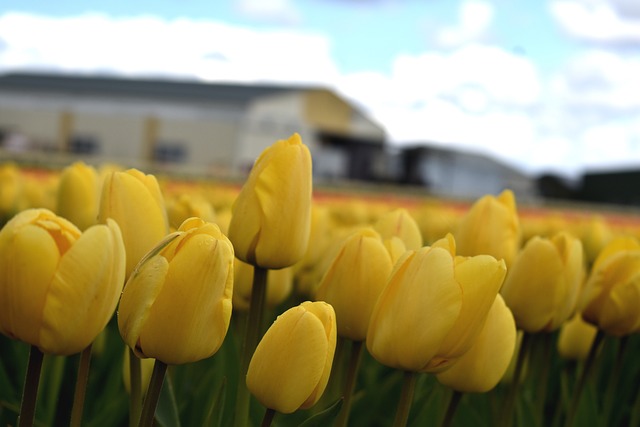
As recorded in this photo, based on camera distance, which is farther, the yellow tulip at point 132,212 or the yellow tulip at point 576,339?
the yellow tulip at point 576,339

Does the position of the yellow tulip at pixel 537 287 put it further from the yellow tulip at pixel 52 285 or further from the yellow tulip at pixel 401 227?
the yellow tulip at pixel 52 285

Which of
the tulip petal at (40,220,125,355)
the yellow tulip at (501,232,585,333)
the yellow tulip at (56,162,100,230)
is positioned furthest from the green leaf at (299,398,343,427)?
the yellow tulip at (56,162,100,230)

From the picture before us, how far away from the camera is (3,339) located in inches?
71.2

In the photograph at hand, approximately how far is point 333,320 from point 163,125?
34.6m

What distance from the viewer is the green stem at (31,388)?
0.83 meters

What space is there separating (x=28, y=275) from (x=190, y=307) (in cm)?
15

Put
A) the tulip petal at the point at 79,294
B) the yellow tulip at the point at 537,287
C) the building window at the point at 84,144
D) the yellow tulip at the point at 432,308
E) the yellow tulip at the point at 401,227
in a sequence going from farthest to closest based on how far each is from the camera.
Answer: the building window at the point at 84,144
the yellow tulip at the point at 401,227
the yellow tulip at the point at 537,287
the yellow tulip at the point at 432,308
the tulip petal at the point at 79,294

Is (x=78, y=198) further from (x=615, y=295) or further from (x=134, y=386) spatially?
(x=615, y=295)

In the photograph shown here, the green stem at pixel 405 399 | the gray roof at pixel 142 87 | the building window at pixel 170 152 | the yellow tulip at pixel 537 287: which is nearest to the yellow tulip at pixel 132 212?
the green stem at pixel 405 399

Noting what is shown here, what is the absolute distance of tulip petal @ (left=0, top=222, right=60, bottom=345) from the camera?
31.7 inches

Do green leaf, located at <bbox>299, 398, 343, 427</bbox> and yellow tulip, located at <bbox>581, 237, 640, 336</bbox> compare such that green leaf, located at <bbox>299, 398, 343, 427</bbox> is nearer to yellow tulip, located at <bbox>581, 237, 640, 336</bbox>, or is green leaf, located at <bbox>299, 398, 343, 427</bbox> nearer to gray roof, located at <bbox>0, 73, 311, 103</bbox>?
yellow tulip, located at <bbox>581, 237, 640, 336</bbox>

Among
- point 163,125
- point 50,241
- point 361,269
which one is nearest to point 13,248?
point 50,241

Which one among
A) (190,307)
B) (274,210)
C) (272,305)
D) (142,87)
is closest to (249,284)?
(272,305)

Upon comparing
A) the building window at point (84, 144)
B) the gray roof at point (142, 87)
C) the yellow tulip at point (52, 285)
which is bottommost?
the building window at point (84, 144)
